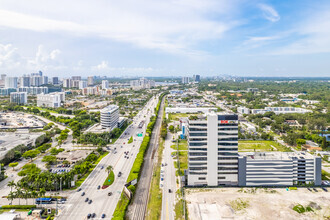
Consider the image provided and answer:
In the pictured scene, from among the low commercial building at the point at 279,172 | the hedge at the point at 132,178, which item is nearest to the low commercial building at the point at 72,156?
the hedge at the point at 132,178

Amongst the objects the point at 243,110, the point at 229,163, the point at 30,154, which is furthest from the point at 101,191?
the point at 243,110

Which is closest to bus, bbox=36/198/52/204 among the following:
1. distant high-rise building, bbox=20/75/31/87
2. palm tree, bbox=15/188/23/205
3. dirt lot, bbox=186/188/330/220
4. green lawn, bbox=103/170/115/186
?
palm tree, bbox=15/188/23/205

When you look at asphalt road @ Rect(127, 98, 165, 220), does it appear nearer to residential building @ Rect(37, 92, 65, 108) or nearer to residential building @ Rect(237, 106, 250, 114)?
residential building @ Rect(237, 106, 250, 114)

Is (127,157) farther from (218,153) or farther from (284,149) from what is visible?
(284,149)

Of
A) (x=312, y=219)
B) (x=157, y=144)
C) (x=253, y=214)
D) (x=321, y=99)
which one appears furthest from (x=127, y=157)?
(x=321, y=99)

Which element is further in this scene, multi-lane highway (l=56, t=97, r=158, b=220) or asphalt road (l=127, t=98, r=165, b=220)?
asphalt road (l=127, t=98, r=165, b=220)
